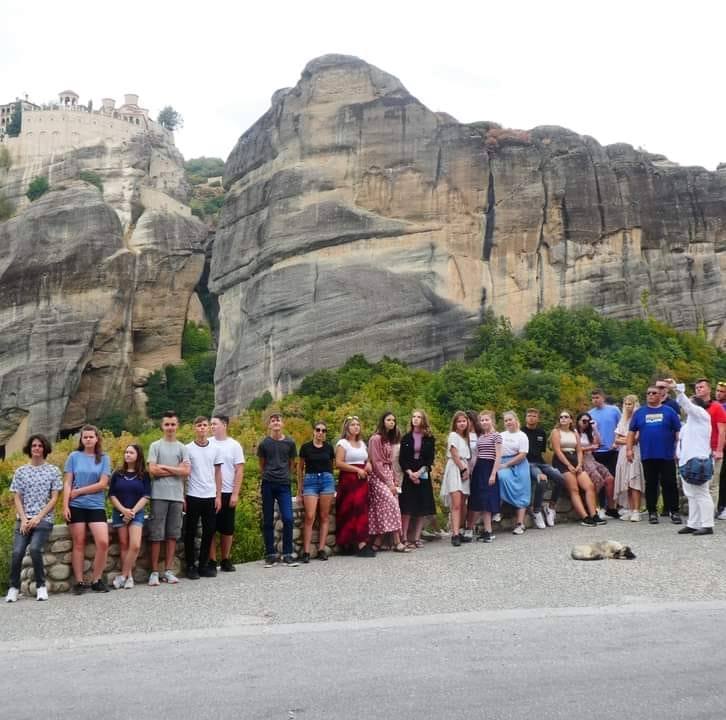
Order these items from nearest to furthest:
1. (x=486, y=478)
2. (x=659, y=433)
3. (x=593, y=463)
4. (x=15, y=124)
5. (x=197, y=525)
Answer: (x=197, y=525) → (x=486, y=478) → (x=659, y=433) → (x=593, y=463) → (x=15, y=124)

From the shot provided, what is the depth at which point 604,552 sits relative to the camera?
355 inches

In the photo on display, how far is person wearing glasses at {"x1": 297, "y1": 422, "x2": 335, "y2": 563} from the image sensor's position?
965 cm

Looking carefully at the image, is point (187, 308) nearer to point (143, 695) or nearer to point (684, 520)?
point (684, 520)

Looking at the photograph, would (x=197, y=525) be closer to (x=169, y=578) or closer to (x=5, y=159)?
(x=169, y=578)

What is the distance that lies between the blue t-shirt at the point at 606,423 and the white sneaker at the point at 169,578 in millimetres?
6236

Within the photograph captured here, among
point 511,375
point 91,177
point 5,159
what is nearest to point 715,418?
point 511,375

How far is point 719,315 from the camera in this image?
40750 millimetres

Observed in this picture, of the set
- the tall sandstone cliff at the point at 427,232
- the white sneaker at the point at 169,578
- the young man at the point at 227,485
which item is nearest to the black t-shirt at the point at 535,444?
the young man at the point at 227,485

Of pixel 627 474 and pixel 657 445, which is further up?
pixel 657 445

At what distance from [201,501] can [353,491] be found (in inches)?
71.8

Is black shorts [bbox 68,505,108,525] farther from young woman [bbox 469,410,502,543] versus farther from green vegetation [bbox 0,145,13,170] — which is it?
green vegetation [bbox 0,145,13,170]

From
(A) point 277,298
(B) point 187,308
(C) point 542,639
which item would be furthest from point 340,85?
(C) point 542,639

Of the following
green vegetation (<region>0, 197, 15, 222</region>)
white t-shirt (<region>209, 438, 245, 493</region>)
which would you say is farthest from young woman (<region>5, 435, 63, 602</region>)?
green vegetation (<region>0, 197, 15, 222</region>)

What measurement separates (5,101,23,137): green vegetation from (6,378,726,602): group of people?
6498cm
